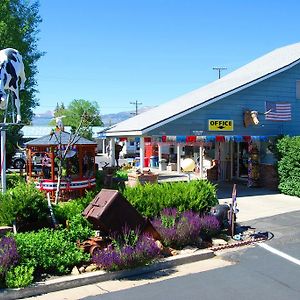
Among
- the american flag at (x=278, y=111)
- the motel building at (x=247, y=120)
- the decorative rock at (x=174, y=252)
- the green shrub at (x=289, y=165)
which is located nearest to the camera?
the decorative rock at (x=174, y=252)

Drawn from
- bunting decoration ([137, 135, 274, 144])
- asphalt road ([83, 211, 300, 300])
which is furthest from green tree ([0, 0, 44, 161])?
asphalt road ([83, 211, 300, 300])

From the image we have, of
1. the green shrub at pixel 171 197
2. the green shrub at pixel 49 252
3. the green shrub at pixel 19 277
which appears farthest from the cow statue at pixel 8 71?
the green shrub at pixel 19 277

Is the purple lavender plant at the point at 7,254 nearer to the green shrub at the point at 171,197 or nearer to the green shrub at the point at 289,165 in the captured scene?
the green shrub at the point at 171,197

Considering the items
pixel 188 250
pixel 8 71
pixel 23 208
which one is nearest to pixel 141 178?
pixel 8 71

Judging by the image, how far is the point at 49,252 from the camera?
7809 mm

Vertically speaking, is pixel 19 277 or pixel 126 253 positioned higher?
pixel 126 253

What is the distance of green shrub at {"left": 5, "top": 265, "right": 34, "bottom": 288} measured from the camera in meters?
7.00

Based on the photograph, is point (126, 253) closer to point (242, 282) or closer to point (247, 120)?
point (242, 282)

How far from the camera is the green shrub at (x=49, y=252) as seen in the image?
7629 mm

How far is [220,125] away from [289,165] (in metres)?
3.19

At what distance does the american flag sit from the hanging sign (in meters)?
1.87

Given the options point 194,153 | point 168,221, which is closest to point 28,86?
point 194,153

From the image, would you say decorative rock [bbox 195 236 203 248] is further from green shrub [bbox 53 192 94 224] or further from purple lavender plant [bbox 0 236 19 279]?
purple lavender plant [bbox 0 236 19 279]

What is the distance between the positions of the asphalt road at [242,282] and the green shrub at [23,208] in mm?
2893
